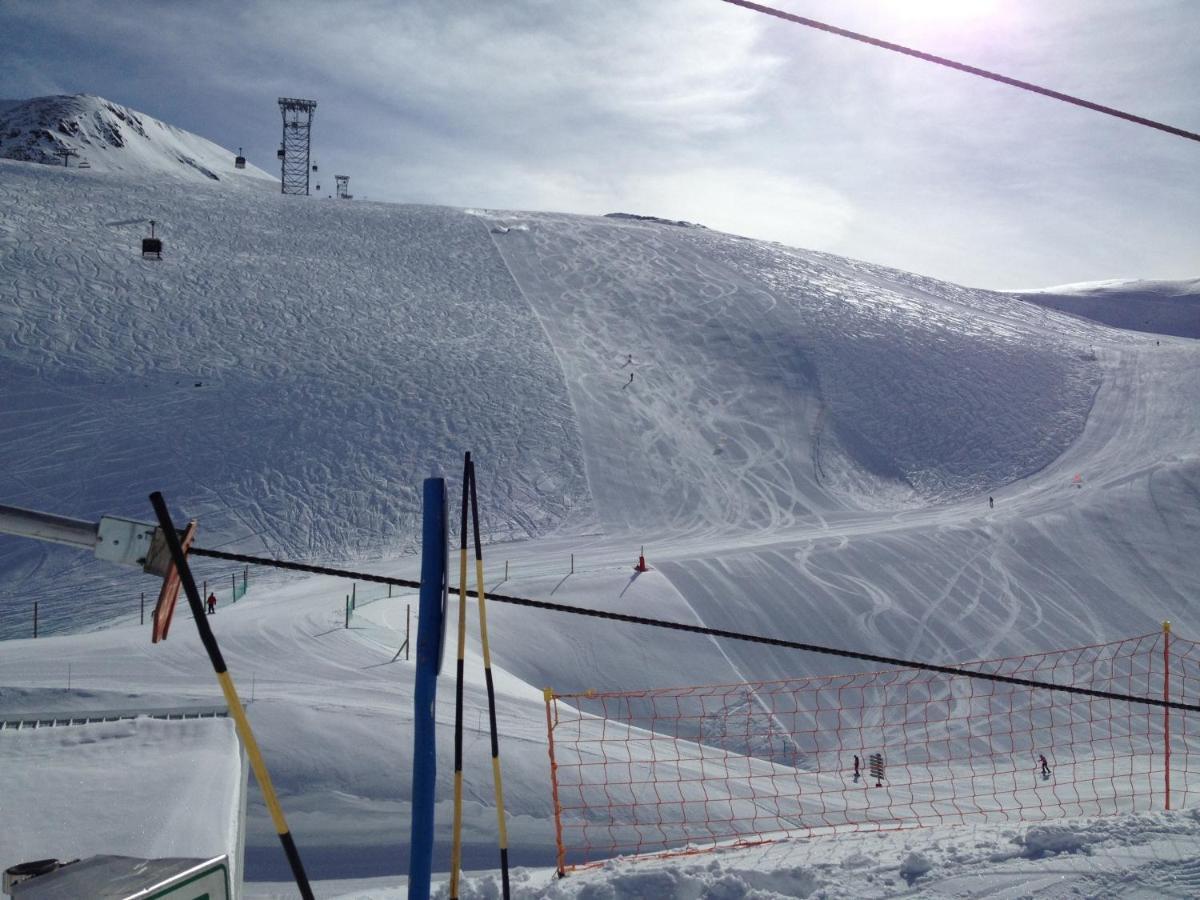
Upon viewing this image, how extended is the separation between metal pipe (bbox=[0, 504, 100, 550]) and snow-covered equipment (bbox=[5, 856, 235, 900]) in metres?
1.22

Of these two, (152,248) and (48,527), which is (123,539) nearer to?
(48,527)

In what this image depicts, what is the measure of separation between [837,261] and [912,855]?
56.2m

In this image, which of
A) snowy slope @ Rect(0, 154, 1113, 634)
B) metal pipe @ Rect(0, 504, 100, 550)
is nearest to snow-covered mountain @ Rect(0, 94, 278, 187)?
snowy slope @ Rect(0, 154, 1113, 634)

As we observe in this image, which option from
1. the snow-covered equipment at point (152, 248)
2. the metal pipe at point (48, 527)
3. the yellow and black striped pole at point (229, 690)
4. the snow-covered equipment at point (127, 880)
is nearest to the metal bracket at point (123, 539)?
the metal pipe at point (48, 527)

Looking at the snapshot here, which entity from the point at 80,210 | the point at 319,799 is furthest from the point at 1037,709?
the point at 80,210

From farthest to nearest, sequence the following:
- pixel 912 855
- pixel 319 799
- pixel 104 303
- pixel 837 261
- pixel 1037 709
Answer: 1. pixel 837 261
2. pixel 104 303
3. pixel 1037 709
4. pixel 319 799
5. pixel 912 855

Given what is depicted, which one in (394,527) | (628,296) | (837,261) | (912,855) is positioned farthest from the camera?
(837,261)

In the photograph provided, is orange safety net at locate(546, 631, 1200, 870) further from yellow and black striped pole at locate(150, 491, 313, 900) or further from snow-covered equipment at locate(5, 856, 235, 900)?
snow-covered equipment at locate(5, 856, 235, 900)

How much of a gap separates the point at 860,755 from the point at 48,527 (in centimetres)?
1820

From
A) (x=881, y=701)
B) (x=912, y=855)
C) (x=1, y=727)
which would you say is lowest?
(x=881, y=701)

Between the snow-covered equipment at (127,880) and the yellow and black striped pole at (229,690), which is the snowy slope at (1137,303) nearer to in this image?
the yellow and black striped pole at (229,690)

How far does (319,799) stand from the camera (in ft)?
→ 32.5

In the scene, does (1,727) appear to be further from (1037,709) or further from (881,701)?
(1037,709)

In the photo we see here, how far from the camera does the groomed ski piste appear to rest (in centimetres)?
942
